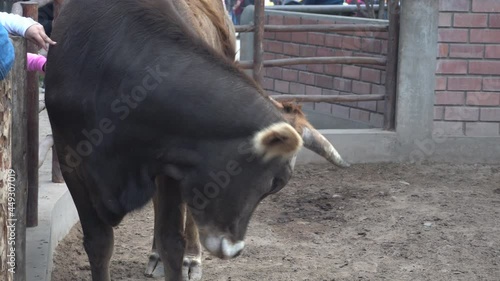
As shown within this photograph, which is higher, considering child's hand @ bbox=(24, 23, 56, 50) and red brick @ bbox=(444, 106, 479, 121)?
child's hand @ bbox=(24, 23, 56, 50)

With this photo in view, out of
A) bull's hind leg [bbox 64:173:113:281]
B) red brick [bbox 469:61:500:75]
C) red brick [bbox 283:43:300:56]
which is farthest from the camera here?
red brick [bbox 283:43:300:56]

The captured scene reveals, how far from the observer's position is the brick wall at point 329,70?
7211 mm

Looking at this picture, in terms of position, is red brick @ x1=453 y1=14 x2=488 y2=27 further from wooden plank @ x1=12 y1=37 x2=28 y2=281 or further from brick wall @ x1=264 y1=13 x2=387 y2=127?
wooden plank @ x1=12 y1=37 x2=28 y2=281

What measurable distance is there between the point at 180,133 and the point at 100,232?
32.8 inches

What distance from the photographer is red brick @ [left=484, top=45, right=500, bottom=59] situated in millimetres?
6848

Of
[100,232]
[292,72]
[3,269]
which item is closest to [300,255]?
[100,232]

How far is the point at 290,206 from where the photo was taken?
5.90 metres

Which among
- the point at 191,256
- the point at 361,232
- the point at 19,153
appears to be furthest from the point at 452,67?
the point at 19,153

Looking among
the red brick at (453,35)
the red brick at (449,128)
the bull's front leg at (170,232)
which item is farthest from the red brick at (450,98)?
the bull's front leg at (170,232)

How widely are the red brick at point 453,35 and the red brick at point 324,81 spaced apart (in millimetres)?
1070

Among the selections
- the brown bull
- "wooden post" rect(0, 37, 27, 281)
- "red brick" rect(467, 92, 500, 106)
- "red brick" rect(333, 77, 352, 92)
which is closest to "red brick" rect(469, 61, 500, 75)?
"red brick" rect(467, 92, 500, 106)

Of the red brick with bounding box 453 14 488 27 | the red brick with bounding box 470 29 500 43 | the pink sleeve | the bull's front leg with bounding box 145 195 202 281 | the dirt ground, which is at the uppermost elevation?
the pink sleeve

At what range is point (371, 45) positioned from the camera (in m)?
7.20

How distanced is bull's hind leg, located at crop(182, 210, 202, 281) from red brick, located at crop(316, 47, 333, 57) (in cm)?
307
